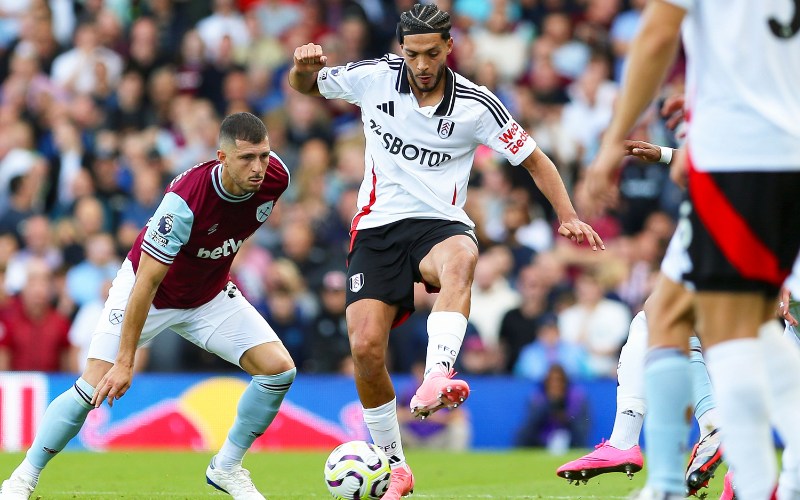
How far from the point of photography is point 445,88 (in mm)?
8266

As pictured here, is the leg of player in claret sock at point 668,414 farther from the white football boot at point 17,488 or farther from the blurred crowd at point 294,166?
the blurred crowd at point 294,166

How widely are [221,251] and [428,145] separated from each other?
4.84ft

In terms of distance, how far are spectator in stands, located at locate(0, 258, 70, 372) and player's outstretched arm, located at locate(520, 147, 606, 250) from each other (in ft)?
25.3

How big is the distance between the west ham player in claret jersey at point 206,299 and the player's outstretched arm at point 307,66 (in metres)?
0.54

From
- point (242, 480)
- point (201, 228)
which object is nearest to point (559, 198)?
point (201, 228)

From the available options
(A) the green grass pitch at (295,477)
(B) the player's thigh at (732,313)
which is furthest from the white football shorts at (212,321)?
(B) the player's thigh at (732,313)

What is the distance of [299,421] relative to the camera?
14.1m

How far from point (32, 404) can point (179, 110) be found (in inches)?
193

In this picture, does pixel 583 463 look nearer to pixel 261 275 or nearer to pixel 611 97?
pixel 261 275

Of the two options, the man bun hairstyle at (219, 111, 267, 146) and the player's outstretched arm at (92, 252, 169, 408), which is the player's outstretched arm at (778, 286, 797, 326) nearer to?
the man bun hairstyle at (219, 111, 267, 146)

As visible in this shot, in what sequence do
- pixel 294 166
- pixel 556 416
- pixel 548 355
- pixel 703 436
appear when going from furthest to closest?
pixel 294 166
pixel 548 355
pixel 556 416
pixel 703 436

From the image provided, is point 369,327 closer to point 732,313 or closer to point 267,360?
→ point 267,360

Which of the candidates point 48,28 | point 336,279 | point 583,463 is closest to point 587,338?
point 336,279

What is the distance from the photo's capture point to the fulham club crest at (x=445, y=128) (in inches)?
321
